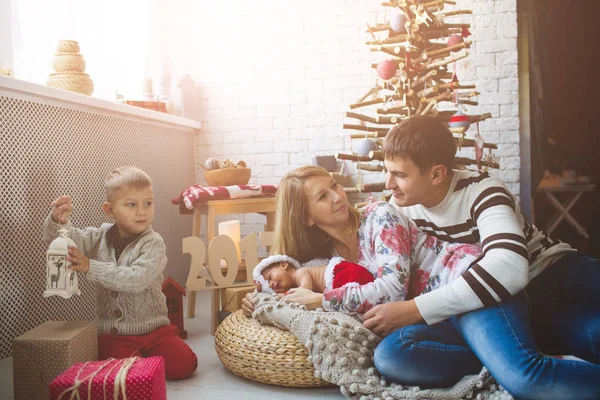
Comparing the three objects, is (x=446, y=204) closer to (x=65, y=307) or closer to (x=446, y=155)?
(x=446, y=155)

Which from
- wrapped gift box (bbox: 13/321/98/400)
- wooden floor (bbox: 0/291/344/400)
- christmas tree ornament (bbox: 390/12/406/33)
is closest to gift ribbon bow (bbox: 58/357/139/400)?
wrapped gift box (bbox: 13/321/98/400)

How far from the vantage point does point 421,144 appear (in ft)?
5.98

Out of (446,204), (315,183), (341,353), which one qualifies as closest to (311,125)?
(315,183)

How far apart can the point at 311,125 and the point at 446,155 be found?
83.5 inches

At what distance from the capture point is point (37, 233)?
2.31 metres

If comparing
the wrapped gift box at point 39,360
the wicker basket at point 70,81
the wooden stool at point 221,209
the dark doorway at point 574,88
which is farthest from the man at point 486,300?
the dark doorway at point 574,88

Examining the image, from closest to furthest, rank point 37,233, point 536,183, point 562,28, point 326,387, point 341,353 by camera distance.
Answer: point 341,353 < point 326,387 < point 37,233 < point 536,183 < point 562,28

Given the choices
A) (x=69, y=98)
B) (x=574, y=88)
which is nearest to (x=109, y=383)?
(x=69, y=98)

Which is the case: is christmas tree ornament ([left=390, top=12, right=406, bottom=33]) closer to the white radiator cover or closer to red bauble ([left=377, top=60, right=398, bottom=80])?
red bauble ([left=377, top=60, right=398, bottom=80])

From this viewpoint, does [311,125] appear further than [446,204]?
Yes

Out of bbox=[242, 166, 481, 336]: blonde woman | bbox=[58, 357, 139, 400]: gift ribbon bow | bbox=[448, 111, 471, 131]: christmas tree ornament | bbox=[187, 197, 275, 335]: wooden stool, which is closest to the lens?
bbox=[58, 357, 139, 400]: gift ribbon bow

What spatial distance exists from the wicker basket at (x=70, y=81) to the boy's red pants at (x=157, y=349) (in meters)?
1.29

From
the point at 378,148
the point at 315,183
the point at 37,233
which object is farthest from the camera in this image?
the point at 378,148

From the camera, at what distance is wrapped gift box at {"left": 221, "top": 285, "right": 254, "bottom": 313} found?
2.53 metres
